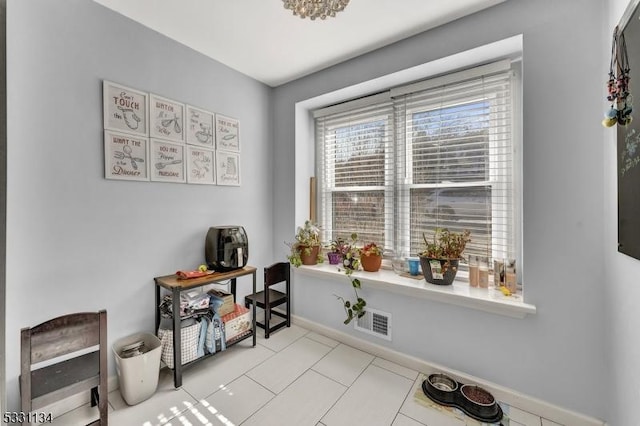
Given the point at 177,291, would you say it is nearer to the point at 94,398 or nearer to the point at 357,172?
the point at 94,398

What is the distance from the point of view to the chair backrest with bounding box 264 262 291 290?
249 centimetres

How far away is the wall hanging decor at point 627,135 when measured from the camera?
96cm

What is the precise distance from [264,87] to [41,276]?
233 centimetres

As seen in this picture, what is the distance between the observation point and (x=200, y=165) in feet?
7.29

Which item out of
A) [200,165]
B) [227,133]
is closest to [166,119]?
[200,165]

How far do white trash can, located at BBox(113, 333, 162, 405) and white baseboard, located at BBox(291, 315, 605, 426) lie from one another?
4.41 ft

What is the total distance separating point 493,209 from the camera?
193cm

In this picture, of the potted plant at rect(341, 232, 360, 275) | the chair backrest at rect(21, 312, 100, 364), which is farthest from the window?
the chair backrest at rect(21, 312, 100, 364)

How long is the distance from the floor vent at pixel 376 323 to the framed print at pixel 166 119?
2.08 meters

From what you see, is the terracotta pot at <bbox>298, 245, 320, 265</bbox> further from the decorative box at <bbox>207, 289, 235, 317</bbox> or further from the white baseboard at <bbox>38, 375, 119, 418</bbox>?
the white baseboard at <bbox>38, 375, 119, 418</bbox>

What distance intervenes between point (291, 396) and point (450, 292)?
4.09 ft

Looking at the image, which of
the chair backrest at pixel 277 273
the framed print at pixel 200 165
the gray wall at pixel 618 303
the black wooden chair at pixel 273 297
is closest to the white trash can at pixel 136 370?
the black wooden chair at pixel 273 297

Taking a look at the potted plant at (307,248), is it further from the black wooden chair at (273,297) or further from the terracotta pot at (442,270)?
the terracotta pot at (442,270)

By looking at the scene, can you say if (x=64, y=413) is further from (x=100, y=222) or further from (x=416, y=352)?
(x=416, y=352)
